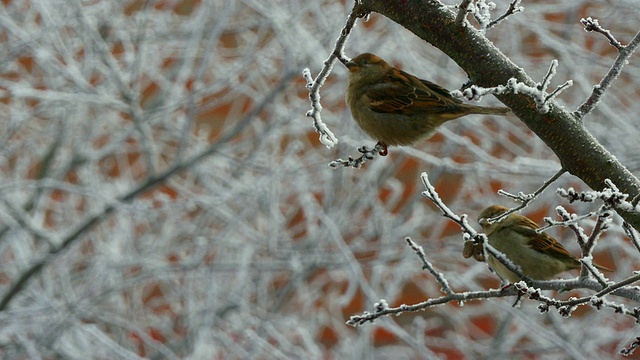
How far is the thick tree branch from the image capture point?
2.10 m

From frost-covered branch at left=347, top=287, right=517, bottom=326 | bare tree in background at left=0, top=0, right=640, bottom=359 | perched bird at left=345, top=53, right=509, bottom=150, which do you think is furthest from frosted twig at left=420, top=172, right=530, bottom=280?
bare tree in background at left=0, top=0, right=640, bottom=359

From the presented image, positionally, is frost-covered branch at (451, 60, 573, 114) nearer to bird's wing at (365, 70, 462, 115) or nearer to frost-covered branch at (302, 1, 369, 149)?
frost-covered branch at (302, 1, 369, 149)

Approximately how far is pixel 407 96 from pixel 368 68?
43 cm

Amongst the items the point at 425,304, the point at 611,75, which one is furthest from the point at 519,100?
the point at 425,304

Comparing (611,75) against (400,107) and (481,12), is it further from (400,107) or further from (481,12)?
(400,107)

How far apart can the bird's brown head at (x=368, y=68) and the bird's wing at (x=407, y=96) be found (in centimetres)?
5

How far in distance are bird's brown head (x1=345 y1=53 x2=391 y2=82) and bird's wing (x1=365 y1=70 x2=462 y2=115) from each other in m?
0.05

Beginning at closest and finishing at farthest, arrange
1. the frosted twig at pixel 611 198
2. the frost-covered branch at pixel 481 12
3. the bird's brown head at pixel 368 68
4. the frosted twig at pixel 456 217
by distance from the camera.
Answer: the frosted twig at pixel 611 198 < the frost-covered branch at pixel 481 12 < the frosted twig at pixel 456 217 < the bird's brown head at pixel 368 68

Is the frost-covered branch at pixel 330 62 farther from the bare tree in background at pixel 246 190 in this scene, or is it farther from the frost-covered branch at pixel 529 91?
the bare tree in background at pixel 246 190

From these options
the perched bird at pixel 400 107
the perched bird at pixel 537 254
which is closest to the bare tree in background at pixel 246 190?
the perched bird at pixel 537 254

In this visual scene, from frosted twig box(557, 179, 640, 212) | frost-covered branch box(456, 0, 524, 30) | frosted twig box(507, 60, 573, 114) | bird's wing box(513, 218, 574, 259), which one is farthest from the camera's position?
bird's wing box(513, 218, 574, 259)

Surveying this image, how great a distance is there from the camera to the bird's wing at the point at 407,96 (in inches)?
124

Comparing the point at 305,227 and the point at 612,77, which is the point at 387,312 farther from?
the point at 305,227

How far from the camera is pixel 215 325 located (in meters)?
6.65
